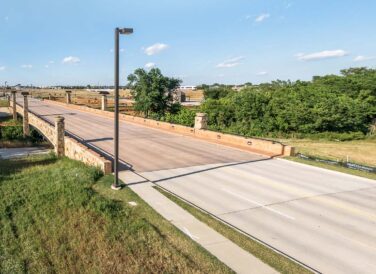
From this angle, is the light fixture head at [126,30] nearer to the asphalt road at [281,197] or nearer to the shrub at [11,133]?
the asphalt road at [281,197]

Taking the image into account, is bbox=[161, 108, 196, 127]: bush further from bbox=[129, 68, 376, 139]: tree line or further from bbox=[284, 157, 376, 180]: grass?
bbox=[284, 157, 376, 180]: grass

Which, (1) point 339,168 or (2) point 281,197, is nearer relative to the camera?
(2) point 281,197

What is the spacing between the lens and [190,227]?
1034 centimetres

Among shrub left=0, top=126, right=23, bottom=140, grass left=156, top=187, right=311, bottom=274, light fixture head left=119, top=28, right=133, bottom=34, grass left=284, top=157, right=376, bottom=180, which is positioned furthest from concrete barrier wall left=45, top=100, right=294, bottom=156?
shrub left=0, top=126, right=23, bottom=140

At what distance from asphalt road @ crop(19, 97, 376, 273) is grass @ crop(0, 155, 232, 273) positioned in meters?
2.28

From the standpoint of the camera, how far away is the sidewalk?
8.16m

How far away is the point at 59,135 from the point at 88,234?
1496 cm

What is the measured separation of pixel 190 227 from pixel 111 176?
661 cm

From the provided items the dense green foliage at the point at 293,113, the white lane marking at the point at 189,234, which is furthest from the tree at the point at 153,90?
the white lane marking at the point at 189,234

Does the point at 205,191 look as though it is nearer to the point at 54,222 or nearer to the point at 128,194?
the point at 128,194

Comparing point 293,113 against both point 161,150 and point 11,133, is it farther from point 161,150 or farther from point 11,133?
point 11,133

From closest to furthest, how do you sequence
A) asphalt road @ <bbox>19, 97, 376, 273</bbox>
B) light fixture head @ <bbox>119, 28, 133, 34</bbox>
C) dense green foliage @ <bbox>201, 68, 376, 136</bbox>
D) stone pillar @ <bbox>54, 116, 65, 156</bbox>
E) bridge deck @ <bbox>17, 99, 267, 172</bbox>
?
asphalt road @ <bbox>19, 97, 376, 273</bbox>
light fixture head @ <bbox>119, 28, 133, 34</bbox>
bridge deck @ <bbox>17, 99, 267, 172</bbox>
stone pillar @ <bbox>54, 116, 65, 156</bbox>
dense green foliage @ <bbox>201, 68, 376, 136</bbox>

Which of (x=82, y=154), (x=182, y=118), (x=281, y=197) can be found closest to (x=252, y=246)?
(x=281, y=197)

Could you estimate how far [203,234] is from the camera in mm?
9844
